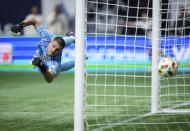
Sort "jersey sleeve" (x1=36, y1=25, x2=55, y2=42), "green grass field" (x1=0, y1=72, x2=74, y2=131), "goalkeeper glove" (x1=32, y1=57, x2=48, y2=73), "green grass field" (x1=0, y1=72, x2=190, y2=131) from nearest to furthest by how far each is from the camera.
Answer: "goalkeeper glove" (x1=32, y1=57, x2=48, y2=73) < "green grass field" (x1=0, y1=72, x2=190, y2=131) < "green grass field" (x1=0, y1=72, x2=74, y2=131) < "jersey sleeve" (x1=36, y1=25, x2=55, y2=42)

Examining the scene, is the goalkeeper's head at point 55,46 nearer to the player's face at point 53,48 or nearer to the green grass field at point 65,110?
the player's face at point 53,48

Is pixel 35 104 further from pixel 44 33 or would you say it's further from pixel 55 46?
pixel 55 46

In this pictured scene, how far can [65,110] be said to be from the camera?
281 inches

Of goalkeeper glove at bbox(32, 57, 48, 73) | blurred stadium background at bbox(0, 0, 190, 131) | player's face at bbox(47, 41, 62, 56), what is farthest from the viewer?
blurred stadium background at bbox(0, 0, 190, 131)

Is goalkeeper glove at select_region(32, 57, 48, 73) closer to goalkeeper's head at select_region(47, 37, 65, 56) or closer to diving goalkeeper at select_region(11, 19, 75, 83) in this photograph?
diving goalkeeper at select_region(11, 19, 75, 83)

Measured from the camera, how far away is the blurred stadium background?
626cm

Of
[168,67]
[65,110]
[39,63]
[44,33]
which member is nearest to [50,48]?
[44,33]

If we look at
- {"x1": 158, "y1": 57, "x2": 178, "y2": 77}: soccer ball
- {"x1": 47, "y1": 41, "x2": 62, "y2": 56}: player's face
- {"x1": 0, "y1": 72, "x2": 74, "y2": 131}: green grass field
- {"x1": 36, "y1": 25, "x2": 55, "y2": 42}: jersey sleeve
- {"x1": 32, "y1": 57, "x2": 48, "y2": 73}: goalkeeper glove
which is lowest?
{"x1": 0, "y1": 72, "x2": 74, "y2": 131}: green grass field

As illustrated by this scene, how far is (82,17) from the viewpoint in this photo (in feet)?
15.6

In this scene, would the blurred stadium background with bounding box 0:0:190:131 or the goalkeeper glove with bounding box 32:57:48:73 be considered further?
the blurred stadium background with bounding box 0:0:190:131

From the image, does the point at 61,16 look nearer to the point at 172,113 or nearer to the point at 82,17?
the point at 172,113

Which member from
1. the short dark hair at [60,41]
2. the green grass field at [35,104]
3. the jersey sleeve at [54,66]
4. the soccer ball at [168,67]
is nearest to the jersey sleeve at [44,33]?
the short dark hair at [60,41]

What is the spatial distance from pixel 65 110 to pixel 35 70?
23.0ft

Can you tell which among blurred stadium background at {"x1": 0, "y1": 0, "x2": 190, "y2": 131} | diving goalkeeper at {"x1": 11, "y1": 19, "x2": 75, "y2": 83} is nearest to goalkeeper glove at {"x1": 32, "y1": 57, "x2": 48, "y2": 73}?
diving goalkeeper at {"x1": 11, "y1": 19, "x2": 75, "y2": 83}
